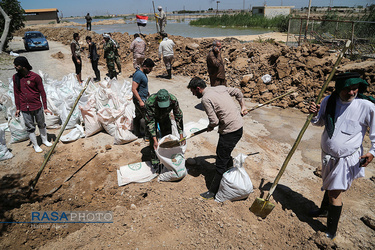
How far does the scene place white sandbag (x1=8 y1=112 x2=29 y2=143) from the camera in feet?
14.9

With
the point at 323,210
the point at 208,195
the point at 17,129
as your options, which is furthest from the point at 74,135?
the point at 323,210

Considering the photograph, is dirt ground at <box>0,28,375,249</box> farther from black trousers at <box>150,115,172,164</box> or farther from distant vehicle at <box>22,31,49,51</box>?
distant vehicle at <box>22,31,49,51</box>

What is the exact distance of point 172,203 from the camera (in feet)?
10.4

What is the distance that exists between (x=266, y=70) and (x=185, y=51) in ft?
14.8

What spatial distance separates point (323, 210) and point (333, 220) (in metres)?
0.36

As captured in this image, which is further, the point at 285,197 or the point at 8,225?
the point at 285,197

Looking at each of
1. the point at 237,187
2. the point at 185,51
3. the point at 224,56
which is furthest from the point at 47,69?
the point at 237,187

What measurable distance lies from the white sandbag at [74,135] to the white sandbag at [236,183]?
10.5 ft

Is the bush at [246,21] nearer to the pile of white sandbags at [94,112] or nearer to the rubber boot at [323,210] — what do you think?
the pile of white sandbags at [94,112]

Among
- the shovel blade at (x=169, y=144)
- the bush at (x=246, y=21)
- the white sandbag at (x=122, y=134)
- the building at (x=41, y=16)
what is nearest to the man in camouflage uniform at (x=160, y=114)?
the shovel blade at (x=169, y=144)

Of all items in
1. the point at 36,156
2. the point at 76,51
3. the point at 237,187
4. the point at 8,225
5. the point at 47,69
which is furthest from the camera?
the point at 47,69

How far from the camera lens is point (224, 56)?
1019 centimetres

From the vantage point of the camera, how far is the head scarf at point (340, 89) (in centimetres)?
235

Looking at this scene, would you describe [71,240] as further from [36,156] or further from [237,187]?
[36,156]
